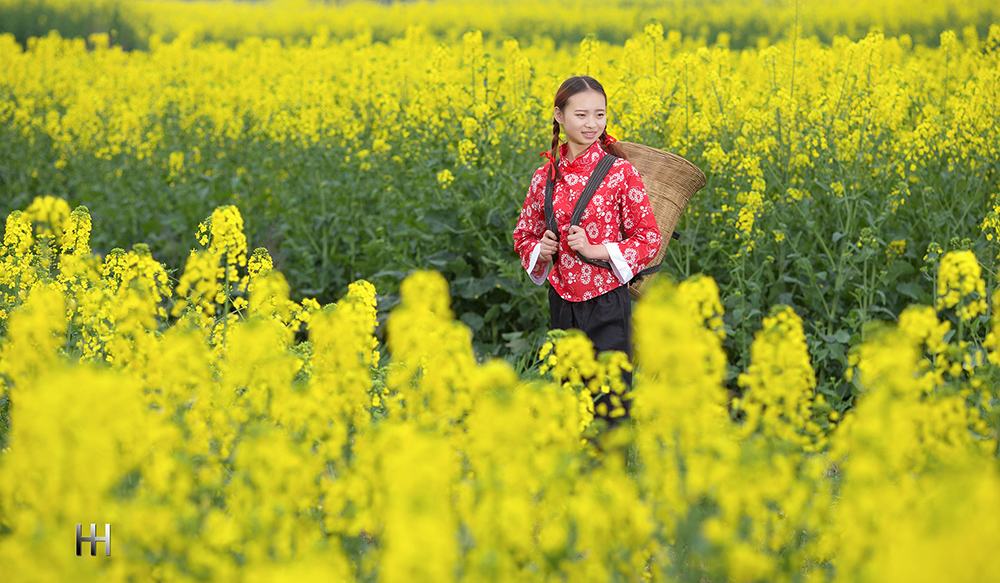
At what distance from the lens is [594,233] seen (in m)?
3.61

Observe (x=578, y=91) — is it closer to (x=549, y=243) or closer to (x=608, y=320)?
(x=549, y=243)

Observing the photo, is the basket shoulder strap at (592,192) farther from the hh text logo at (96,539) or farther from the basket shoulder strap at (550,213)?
the hh text logo at (96,539)

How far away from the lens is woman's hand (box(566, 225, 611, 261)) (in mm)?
3406

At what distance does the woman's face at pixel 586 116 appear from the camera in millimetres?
3572

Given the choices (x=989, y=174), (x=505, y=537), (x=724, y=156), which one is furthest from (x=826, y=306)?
(x=505, y=537)

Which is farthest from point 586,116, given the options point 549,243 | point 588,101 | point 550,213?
point 549,243

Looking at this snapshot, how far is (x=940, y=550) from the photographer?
1.35 metres

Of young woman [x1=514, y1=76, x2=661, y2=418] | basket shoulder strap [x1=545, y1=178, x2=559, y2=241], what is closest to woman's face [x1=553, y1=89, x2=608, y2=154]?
young woman [x1=514, y1=76, x2=661, y2=418]

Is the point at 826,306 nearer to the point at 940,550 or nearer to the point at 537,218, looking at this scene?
the point at 537,218

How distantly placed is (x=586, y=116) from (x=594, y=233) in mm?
463

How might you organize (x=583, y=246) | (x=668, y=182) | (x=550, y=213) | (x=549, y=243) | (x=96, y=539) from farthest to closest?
(x=668, y=182), (x=550, y=213), (x=549, y=243), (x=583, y=246), (x=96, y=539)

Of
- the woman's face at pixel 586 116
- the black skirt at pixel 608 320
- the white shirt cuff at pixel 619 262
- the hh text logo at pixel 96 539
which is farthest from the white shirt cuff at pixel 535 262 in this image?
the hh text logo at pixel 96 539

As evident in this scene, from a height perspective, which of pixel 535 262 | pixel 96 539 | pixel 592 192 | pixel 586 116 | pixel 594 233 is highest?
pixel 586 116

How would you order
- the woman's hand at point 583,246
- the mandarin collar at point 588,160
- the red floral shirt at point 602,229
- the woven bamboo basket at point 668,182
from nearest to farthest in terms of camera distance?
the woman's hand at point 583,246, the red floral shirt at point 602,229, the mandarin collar at point 588,160, the woven bamboo basket at point 668,182
